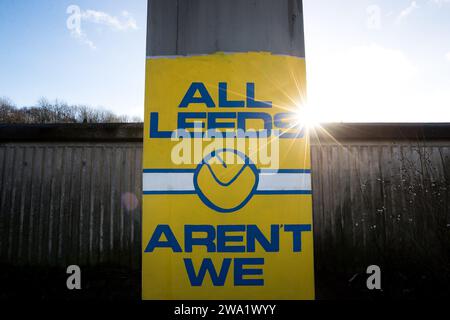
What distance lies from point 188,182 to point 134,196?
3.16 m

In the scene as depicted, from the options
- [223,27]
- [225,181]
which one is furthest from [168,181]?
[223,27]

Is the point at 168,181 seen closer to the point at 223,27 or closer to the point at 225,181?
the point at 225,181

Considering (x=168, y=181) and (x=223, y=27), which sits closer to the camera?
(x=168, y=181)

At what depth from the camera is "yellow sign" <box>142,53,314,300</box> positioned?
1639mm

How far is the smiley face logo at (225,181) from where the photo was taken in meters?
1.67

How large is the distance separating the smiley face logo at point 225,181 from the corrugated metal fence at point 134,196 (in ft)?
10.4

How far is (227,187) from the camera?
65.9 inches

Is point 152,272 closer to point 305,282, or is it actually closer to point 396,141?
point 305,282

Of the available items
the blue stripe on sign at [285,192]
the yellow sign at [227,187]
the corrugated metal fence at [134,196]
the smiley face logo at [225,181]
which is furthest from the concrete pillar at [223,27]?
the corrugated metal fence at [134,196]

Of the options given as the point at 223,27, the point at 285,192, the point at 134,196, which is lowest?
the point at 285,192

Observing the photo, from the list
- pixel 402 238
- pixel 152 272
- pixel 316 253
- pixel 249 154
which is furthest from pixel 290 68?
pixel 402 238

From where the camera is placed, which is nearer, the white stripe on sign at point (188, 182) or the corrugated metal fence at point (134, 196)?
the white stripe on sign at point (188, 182)

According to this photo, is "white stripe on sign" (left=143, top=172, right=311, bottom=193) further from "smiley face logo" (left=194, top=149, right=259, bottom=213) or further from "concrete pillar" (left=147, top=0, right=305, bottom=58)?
"concrete pillar" (left=147, top=0, right=305, bottom=58)

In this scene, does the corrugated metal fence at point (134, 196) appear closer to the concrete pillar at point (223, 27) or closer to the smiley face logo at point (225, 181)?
the concrete pillar at point (223, 27)
